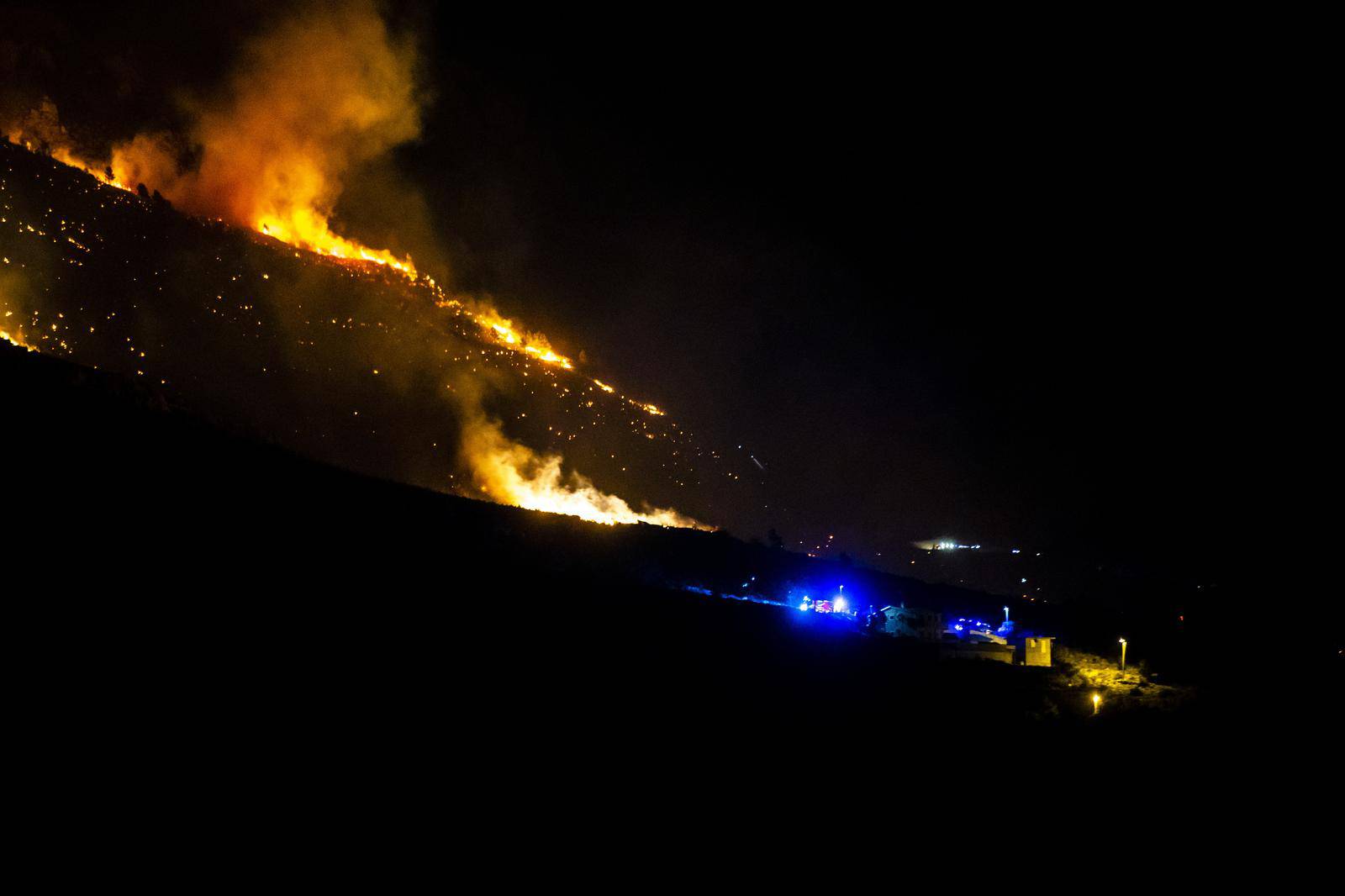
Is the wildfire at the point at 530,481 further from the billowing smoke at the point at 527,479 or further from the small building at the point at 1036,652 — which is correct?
the small building at the point at 1036,652

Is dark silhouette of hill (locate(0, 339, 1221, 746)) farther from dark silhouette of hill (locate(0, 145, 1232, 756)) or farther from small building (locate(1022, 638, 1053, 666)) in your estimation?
small building (locate(1022, 638, 1053, 666))

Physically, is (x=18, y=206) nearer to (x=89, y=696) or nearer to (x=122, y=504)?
(x=122, y=504)

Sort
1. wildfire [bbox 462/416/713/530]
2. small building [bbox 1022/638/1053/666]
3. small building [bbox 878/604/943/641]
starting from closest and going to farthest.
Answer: small building [bbox 878/604/943/641], small building [bbox 1022/638/1053/666], wildfire [bbox 462/416/713/530]

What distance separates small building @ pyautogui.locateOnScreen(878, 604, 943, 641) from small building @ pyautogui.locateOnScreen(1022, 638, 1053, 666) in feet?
9.73

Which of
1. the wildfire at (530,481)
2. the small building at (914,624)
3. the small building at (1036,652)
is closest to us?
the small building at (914,624)

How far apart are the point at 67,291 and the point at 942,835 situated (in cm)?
4680

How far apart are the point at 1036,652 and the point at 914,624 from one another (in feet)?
14.7

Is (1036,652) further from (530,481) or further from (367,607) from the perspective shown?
(530,481)

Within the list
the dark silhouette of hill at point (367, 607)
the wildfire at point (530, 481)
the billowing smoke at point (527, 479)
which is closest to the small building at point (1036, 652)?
the dark silhouette of hill at point (367, 607)

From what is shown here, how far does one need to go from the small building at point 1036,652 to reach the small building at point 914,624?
297 centimetres

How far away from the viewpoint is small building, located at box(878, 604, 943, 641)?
79.5 ft

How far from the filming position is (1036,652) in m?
24.5

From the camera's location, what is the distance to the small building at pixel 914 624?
79.5ft

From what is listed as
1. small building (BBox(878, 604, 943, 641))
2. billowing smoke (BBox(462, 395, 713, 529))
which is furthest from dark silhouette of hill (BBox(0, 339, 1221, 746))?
billowing smoke (BBox(462, 395, 713, 529))
